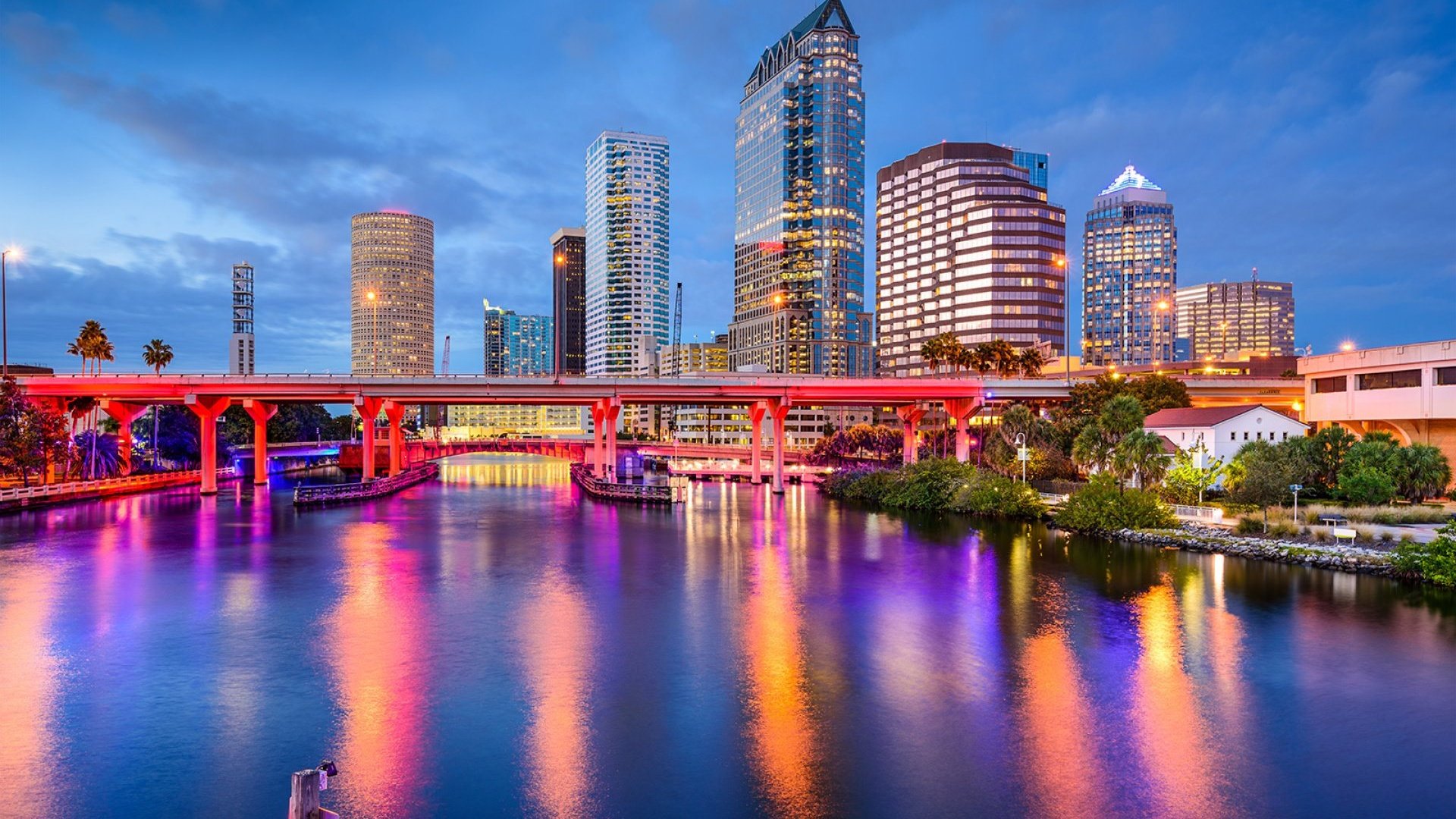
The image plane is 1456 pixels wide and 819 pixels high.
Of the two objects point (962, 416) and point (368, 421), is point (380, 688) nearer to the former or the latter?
point (368, 421)

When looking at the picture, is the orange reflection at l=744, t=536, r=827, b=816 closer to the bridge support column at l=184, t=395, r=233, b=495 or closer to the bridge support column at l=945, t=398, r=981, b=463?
the bridge support column at l=945, t=398, r=981, b=463

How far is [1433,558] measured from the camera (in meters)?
38.5

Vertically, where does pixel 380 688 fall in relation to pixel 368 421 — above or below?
below

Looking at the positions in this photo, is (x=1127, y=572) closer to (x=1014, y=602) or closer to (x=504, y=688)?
(x=1014, y=602)

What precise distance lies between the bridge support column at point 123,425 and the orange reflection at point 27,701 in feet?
228

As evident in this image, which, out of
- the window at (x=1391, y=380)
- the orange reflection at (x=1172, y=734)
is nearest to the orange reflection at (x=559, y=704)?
the orange reflection at (x=1172, y=734)

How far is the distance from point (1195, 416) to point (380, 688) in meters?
68.5

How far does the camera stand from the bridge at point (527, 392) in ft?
295

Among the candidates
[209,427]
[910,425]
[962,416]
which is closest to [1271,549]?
[962,416]

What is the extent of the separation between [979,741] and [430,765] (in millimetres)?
12900

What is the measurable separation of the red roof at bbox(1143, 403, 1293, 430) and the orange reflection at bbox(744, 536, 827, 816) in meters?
48.4

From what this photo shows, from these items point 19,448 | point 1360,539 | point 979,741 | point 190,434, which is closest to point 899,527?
point 1360,539

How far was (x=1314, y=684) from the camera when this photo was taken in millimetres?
25250

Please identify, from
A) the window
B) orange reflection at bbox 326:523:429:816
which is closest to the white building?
the window
